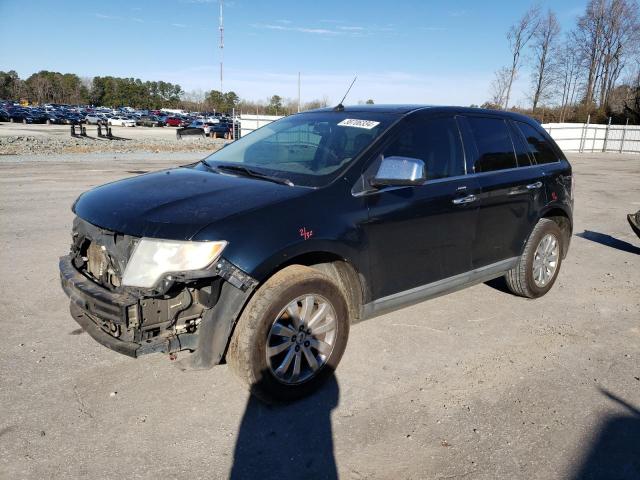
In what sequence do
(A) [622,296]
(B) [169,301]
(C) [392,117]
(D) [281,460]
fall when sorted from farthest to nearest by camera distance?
1. (A) [622,296]
2. (C) [392,117]
3. (B) [169,301]
4. (D) [281,460]

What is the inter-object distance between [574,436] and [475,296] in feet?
7.86

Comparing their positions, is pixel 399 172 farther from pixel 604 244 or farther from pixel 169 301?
pixel 604 244

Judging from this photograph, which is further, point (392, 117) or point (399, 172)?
point (392, 117)

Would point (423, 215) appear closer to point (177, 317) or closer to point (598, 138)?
point (177, 317)

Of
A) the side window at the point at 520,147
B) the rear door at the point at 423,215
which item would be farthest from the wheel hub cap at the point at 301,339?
the side window at the point at 520,147

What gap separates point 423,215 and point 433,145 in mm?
629

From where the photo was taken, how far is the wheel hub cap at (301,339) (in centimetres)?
305

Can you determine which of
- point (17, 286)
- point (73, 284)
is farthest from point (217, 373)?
point (17, 286)

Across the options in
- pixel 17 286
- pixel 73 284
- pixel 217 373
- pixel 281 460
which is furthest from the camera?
pixel 17 286

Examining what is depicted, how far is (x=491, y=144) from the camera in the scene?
14.8 ft

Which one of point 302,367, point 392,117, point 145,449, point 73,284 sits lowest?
point 145,449

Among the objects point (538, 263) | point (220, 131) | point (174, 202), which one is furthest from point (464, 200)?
point (220, 131)

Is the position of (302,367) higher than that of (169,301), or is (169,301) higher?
(169,301)

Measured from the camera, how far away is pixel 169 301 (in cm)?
285
